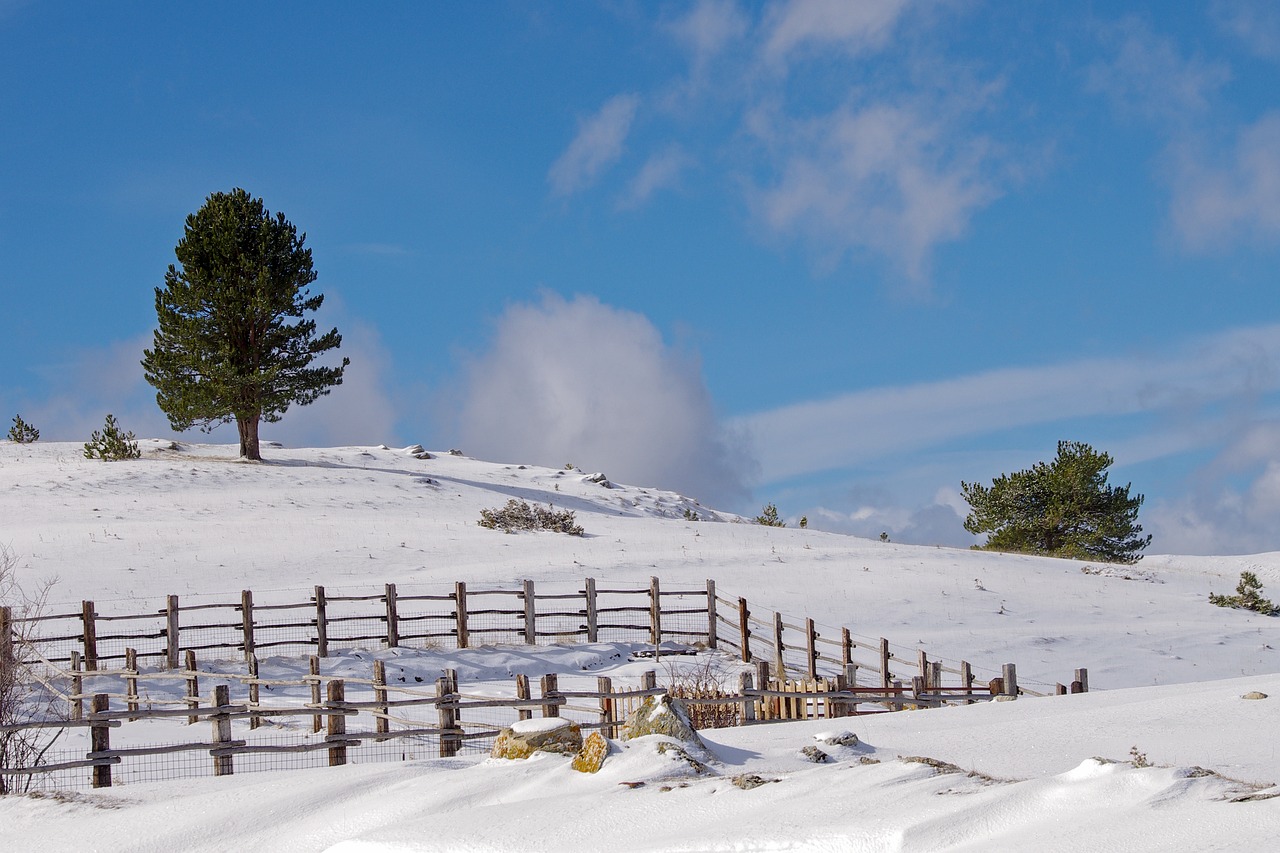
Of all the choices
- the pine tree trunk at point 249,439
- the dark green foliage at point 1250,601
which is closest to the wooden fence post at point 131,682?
the dark green foliage at point 1250,601

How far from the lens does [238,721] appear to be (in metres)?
18.6

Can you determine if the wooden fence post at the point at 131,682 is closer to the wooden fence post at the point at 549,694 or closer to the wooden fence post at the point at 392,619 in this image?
the wooden fence post at the point at 392,619

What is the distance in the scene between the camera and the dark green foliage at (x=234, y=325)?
47.0 m

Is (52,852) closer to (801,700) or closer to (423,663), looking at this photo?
(801,700)

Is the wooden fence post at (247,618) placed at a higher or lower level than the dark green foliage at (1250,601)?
higher

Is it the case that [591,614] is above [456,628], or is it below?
above

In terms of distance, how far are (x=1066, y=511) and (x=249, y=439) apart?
3270 centimetres

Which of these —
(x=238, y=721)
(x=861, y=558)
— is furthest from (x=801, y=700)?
(x=861, y=558)

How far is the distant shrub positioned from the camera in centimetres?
3878

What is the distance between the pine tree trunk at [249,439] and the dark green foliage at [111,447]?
4139mm

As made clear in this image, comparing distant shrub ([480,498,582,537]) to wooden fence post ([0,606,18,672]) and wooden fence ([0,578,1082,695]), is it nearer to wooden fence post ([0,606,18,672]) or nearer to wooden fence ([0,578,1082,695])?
wooden fence ([0,578,1082,695])

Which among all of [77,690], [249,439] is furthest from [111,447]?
[77,690]

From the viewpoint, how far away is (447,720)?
13.5 m

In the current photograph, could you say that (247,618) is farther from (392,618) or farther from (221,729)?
(221,729)
